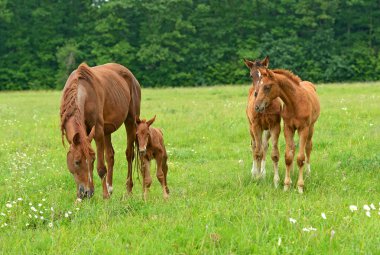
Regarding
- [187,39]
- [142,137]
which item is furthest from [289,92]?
[187,39]

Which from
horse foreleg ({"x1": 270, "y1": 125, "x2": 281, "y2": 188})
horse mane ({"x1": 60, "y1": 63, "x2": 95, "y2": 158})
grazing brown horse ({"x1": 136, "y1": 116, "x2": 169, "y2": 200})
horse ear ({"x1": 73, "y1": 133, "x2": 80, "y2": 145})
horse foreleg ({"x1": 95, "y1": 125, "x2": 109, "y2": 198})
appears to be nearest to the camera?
horse ear ({"x1": 73, "y1": 133, "x2": 80, "y2": 145})

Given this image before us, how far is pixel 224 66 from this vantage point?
4616 cm

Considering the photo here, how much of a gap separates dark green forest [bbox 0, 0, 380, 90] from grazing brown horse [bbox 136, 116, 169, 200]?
38.3 meters

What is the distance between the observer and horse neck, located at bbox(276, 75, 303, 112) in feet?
21.9

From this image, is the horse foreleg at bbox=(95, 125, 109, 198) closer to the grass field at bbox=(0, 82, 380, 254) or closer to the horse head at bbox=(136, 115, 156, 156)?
the grass field at bbox=(0, 82, 380, 254)

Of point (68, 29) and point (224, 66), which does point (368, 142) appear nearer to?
point (224, 66)

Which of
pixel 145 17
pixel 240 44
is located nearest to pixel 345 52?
pixel 240 44

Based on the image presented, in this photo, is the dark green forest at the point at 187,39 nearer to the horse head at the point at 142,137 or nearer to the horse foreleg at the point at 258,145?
the horse foreleg at the point at 258,145

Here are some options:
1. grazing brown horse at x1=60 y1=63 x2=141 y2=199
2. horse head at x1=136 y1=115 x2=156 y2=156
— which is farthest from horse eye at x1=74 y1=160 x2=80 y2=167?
horse head at x1=136 y1=115 x2=156 y2=156

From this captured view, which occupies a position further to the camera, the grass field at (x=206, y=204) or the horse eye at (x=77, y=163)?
the horse eye at (x=77, y=163)

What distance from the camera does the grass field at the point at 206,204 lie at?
4043 mm

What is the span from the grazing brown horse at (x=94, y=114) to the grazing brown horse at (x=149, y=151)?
541mm

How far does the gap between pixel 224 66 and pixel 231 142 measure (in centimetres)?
3558

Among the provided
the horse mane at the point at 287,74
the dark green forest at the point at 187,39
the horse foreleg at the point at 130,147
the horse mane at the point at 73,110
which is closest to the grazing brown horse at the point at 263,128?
the horse mane at the point at 287,74
